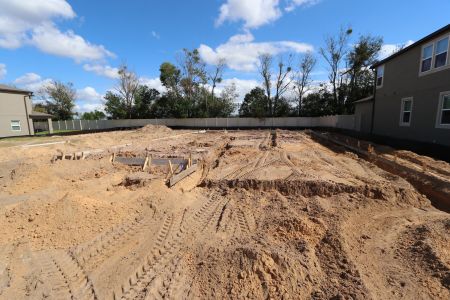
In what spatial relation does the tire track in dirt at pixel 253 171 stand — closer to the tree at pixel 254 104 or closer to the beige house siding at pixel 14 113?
the beige house siding at pixel 14 113

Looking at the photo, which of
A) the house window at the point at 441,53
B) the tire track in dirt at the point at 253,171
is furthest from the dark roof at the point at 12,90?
the house window at the point at 441,53

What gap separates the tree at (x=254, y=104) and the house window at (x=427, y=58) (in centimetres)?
2386

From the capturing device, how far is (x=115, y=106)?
42.0 meters

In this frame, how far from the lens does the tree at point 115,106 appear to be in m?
41.9

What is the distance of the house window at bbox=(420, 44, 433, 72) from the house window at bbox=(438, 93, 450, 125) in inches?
72.3

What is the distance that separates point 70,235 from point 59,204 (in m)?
1.08

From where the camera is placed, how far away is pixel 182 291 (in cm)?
314

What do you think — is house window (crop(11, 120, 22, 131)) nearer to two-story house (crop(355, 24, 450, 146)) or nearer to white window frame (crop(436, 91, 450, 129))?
two-story house (crop(355, 24, 450, 146))

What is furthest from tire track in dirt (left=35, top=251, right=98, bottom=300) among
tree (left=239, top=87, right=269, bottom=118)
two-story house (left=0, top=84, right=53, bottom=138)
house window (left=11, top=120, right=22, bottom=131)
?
tree (left=239, top=87, right=269, bottom=118)

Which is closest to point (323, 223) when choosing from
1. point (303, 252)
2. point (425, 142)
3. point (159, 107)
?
point (303, 252)

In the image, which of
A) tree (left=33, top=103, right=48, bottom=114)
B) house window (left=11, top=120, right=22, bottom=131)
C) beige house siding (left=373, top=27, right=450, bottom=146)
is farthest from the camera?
tree (left=33, top=103, right=48, bottom=114)

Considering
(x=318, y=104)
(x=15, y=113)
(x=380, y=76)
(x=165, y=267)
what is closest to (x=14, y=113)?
(x=15, y=113)

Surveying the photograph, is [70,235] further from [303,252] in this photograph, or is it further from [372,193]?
[372,193]

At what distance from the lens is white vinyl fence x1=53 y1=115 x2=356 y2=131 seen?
26741mm
